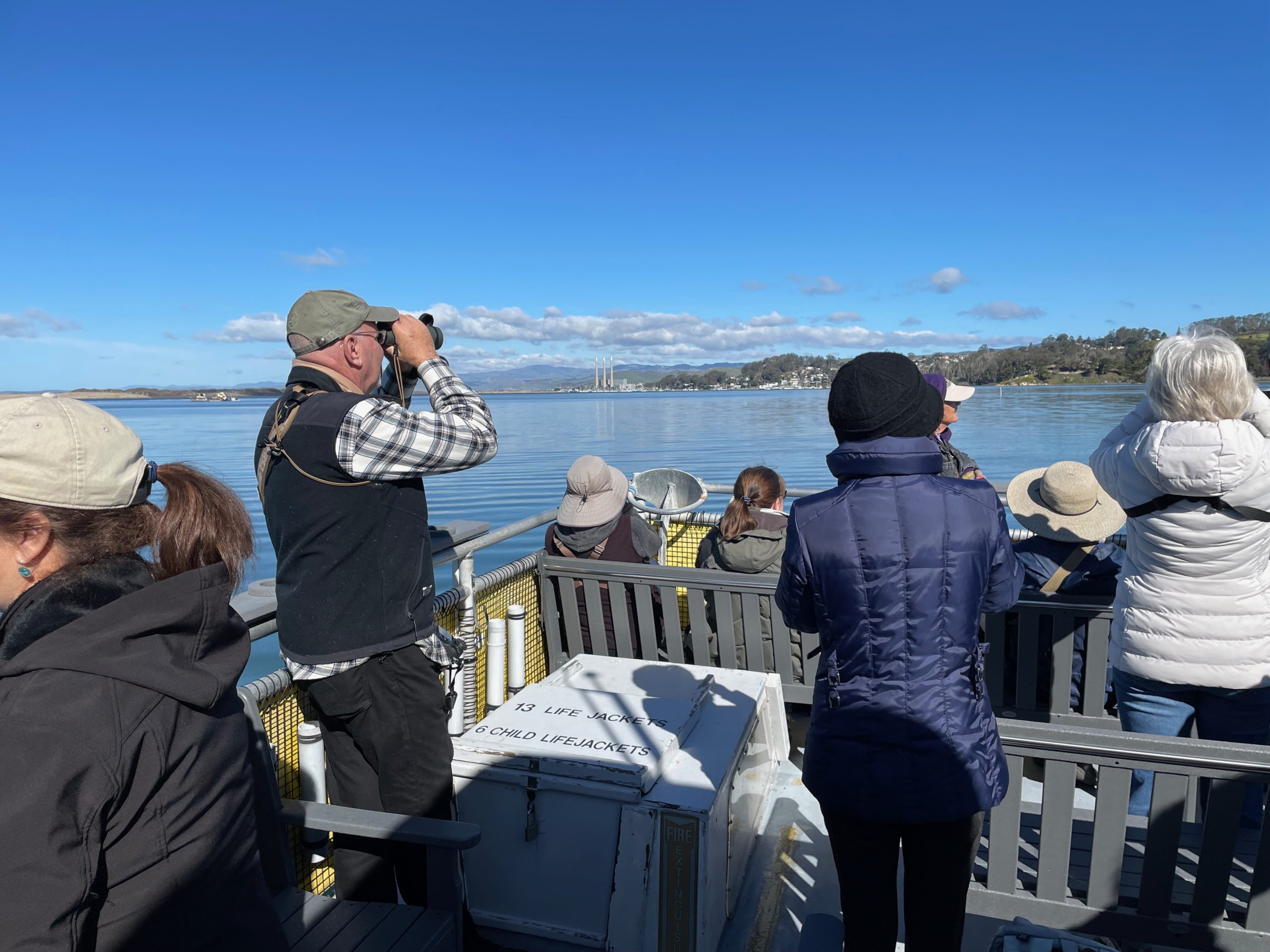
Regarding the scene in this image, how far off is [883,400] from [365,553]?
1.41 metres

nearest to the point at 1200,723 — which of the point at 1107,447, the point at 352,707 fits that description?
the point at 1107,447

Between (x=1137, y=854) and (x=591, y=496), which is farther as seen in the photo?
(x=591, y=496)

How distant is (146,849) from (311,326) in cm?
149

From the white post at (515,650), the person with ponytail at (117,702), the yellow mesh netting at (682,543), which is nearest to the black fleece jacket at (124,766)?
the person with ponytail at (117,702)

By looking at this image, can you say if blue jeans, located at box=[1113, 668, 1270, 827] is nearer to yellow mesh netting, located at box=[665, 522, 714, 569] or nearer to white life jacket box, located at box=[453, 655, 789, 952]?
white life jacket box, located at box=[453, 655, 789, 952]

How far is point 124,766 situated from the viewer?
111 cm

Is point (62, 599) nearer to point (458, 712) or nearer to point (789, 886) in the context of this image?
point (458, 712)

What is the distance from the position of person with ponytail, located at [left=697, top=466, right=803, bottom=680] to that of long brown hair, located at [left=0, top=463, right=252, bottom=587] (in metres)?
2.62

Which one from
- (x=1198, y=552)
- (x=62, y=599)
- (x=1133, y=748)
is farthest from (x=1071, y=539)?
(x=62, y=599)

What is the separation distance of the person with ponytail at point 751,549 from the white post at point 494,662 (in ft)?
3.28

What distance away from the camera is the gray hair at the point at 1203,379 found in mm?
2246

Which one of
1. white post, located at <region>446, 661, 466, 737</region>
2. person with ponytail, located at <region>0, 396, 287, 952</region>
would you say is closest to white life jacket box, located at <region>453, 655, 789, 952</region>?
white post, located at <region>446, 661, 466, 737</region>

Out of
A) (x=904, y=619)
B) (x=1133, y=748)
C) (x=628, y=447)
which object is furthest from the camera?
(x=628, y=447)

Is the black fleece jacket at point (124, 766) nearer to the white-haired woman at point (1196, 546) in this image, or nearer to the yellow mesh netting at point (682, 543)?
the white-haired woman at point (1196, 546)
